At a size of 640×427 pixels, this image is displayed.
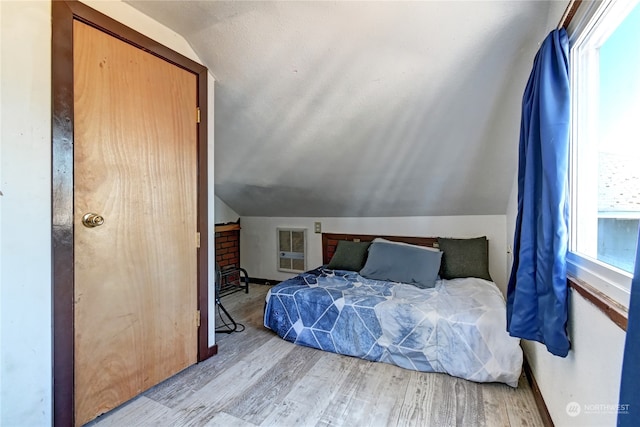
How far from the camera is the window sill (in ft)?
2.64

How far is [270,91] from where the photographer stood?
2104 millimetres

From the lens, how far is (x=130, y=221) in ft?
5.25

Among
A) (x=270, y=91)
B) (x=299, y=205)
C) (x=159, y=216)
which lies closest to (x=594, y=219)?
(x=270, y=91)

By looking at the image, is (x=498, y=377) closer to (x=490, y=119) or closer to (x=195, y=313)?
(x=490, y=119)

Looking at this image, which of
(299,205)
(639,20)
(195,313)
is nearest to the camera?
(639,20)

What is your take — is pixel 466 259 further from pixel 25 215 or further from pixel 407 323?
pixel 25 215

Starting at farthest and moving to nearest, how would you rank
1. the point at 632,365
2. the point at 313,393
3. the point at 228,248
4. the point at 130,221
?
the point at 228,248 < the point at 313,393 < the point at 130,221 < the point at 632,365

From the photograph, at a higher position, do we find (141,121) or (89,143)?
(141,121)

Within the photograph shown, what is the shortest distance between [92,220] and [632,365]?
1951 millimetres

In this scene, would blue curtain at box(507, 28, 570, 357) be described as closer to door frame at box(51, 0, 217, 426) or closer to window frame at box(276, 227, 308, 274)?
door frame at box(51, 0, 217, 426)

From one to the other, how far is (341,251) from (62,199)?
234 centimetres

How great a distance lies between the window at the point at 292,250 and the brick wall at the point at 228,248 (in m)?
0.67

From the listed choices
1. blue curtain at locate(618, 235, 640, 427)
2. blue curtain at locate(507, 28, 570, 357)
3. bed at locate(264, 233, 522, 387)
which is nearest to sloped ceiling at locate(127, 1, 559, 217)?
blue curtain at locate(507, 28, 570, 357)

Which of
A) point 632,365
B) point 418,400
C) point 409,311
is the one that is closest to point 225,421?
point 418,400
